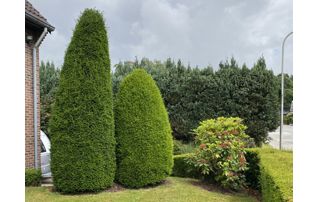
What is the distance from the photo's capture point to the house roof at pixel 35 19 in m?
6.03

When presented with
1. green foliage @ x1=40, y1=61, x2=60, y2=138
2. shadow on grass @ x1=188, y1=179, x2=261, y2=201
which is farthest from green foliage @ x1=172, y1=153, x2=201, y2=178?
green foliage @ x1=40, y1=61, x2=60, y2=138

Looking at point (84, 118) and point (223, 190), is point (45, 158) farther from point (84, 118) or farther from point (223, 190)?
point (223, 190)

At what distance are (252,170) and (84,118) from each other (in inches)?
167

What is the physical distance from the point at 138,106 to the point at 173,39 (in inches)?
144

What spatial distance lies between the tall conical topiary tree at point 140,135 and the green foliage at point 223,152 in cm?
88

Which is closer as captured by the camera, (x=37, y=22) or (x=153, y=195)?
(x=153, y=195)

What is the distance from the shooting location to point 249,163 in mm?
6934

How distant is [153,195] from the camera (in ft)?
17.6

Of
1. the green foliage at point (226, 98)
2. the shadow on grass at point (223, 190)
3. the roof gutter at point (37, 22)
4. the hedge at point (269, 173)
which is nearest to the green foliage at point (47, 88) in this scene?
the green foliage at point (226, 98)

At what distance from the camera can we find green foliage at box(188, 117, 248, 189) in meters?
6.25

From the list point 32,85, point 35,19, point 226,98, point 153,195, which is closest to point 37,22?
point 35,19

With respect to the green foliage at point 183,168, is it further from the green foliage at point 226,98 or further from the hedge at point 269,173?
the green foliage at point 226,98

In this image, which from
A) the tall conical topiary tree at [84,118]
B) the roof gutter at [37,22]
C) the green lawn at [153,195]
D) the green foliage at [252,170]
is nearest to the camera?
the green lawn at [153,195]

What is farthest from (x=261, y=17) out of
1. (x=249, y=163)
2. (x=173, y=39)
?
(x=173, y=39)
